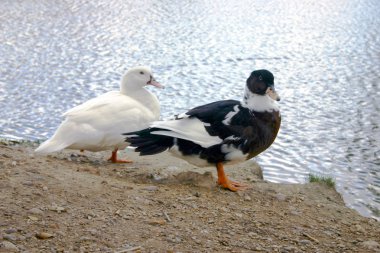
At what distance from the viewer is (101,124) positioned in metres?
5.38

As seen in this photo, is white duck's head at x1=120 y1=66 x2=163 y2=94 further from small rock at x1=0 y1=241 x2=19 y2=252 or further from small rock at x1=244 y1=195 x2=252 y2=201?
small rock at x1=0 y1=241 x2=19 y2=252

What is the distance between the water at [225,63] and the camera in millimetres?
6949

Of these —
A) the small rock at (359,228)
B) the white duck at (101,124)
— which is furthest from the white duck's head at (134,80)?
the small rock at (359,228)

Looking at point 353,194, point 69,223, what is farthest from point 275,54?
point 69,223

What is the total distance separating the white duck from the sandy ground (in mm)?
195

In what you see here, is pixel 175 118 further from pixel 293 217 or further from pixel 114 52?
pixel 114 52

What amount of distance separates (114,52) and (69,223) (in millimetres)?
7573

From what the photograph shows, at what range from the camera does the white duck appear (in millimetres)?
5250

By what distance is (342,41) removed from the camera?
39.4ft

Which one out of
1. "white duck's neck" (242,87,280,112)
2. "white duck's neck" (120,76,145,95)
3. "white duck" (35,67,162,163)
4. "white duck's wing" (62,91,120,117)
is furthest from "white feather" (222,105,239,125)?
"white duck's neck" (120,76,145,95)

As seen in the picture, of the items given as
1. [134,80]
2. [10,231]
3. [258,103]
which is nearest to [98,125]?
[134,80]

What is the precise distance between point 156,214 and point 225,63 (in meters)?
6.66

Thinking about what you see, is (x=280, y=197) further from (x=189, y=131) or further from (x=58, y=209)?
(x=58, y=209)

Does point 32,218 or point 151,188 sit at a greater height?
point 32,218
